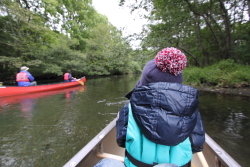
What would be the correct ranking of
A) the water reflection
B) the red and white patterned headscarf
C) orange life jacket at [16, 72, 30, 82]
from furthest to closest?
1. orange life jacket at [16, 72, 30, 82]
2. the water reflection
3. the red and white patterned headscarf

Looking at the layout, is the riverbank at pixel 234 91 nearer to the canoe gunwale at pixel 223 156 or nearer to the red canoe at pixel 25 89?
the canoe gunwale at pixel 223 156

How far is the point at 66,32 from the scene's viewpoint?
20016mm

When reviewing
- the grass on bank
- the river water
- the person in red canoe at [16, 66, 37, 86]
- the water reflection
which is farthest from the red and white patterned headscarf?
the person in red canoe at [16, 66, 37, 86]

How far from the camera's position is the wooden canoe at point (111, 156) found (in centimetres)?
133

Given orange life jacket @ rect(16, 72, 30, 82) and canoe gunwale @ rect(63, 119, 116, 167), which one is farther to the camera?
orange life jacket @ rect(16, 72, 30, 82)

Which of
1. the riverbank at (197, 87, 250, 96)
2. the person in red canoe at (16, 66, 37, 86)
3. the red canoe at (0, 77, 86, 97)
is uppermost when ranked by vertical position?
the person in red canoe at (16, 66, 37, 86)

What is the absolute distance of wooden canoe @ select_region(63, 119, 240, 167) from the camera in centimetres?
133

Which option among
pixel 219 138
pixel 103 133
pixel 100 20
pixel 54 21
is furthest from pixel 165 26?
pixel 100 20

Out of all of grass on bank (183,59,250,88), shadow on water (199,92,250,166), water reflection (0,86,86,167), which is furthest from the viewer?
grass on bank (183,59,250,88)

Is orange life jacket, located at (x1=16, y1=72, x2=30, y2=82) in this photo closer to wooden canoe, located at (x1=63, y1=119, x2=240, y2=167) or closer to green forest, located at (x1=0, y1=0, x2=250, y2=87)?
green forest, located at (x1=0, y1=0, x2=250, y2=87)

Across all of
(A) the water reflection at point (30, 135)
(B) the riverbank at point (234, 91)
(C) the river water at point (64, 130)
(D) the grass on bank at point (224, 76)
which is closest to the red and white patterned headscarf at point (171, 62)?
(C) the river water at point (64, 130)

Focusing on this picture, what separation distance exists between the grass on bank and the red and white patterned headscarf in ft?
25.7

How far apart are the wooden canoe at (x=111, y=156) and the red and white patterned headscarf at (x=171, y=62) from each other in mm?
1017

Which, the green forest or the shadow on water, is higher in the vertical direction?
the green forest
